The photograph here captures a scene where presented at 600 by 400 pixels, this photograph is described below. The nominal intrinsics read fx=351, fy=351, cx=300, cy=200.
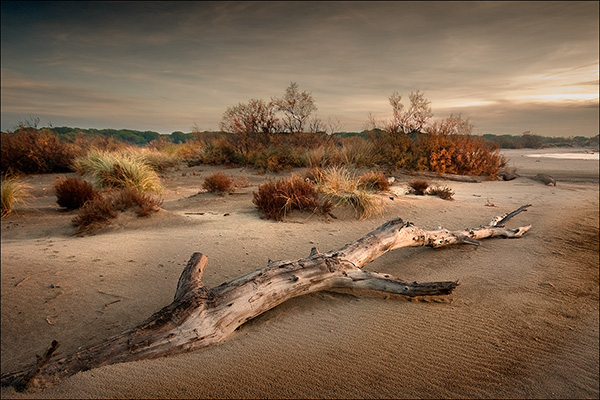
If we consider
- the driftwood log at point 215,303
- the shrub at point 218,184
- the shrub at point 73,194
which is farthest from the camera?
the shrub at point 218,184

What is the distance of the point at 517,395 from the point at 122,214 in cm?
716

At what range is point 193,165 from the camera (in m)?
18.5

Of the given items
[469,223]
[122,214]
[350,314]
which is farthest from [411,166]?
[350,314]

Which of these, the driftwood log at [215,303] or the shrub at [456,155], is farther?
the shrub at [456,155]

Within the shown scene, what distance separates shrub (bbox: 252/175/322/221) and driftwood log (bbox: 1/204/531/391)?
3.03 metres

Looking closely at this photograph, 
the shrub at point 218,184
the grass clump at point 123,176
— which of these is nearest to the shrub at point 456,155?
the shrub at point 218,184

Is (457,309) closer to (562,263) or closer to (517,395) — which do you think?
(517,395)

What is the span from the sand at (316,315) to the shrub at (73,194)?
2.54 feet

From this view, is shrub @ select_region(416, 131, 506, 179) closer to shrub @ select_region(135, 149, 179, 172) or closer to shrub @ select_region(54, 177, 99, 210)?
shrub @ select_region(135, 149, 179, 172)

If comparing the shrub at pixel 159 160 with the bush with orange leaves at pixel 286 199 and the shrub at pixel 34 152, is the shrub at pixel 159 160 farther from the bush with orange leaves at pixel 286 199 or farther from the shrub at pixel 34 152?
the bush with orange leaves at pixel 286 199

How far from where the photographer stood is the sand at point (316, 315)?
8.38 feet

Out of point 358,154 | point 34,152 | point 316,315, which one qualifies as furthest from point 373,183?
point 34,152

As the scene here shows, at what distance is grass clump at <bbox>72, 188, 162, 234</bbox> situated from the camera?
261 inches

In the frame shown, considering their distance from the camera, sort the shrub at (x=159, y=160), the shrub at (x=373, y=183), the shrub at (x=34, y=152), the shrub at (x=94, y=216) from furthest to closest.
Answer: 1. the shrub at (x=159, y=160)
2. the shrub at (x=34, y=152)
3. the shrub at (x=373, y=183)
4. the shrub at (x=94, y=216)
